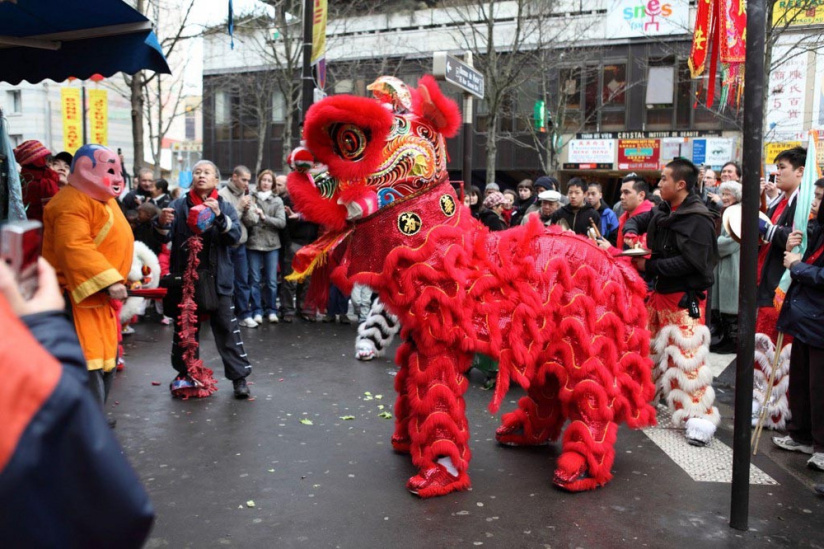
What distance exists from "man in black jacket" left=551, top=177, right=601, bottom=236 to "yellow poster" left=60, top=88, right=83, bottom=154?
1808 cm

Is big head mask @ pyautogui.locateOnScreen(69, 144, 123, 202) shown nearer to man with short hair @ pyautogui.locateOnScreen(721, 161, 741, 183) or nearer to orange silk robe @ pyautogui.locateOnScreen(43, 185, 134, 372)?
orange silk robe @ pyautogui.locateOnScreen(43, 185, 134, 372)

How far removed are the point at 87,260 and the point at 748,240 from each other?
11.3 ft

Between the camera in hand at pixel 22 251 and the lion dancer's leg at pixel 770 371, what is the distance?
5.01 meters

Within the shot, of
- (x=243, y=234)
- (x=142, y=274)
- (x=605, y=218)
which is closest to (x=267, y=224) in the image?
(x=243, y=234)

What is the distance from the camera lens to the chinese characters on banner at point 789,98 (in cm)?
1906

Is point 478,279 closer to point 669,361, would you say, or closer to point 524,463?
point 524,463

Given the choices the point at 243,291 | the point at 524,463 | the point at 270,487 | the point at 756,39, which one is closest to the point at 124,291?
the point at 270,487

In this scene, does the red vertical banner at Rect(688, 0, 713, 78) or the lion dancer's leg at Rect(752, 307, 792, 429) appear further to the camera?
the lion dancer's leg at Rect(752, 307, 792, 429)

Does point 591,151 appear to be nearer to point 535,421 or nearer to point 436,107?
point 535,421

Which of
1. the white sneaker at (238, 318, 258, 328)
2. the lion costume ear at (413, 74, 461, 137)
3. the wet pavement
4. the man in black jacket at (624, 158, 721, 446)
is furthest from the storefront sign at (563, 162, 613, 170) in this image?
the lion costume ear at (413, 74, 461, 137)

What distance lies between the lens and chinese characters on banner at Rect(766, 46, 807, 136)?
19062mm

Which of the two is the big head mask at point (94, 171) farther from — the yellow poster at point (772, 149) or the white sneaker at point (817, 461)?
the yellow poster at point (772, 149)

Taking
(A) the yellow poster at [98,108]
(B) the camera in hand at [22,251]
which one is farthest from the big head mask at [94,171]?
(A) the yellow poster at [98,108]

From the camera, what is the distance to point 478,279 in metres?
3.92
